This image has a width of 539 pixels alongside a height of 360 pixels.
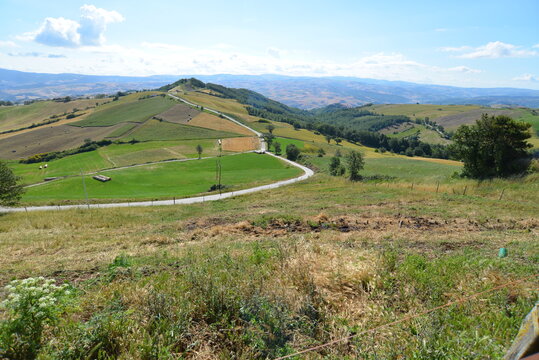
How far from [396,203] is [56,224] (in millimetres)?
27940

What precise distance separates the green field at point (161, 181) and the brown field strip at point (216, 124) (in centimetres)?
4671

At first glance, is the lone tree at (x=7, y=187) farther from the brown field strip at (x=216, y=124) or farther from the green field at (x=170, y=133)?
the brown field strip at (x=216, y=124)

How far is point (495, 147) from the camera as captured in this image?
97.6 feet

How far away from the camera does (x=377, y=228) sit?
14.5 meters

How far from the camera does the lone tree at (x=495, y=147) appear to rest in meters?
29.4

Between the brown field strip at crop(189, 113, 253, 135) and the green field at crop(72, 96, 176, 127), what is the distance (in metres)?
24.8

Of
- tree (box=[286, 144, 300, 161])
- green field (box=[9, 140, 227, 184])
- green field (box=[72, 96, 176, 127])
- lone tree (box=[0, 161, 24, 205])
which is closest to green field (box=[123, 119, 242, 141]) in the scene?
green field (box=[9, 140, 227, 184])

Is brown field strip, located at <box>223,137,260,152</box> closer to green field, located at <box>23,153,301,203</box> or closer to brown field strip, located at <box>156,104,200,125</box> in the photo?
green field, located at <box>23,153,301,203</box>

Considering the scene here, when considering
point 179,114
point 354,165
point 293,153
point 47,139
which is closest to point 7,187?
point 354,165

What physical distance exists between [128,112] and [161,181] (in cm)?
10408

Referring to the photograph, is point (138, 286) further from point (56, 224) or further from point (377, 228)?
point (56, 224)

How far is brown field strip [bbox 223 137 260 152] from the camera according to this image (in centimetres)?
10438

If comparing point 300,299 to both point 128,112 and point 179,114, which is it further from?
point 128,112

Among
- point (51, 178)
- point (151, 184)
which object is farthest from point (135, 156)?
point (151, 184)
